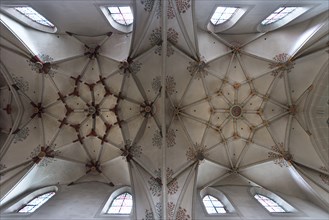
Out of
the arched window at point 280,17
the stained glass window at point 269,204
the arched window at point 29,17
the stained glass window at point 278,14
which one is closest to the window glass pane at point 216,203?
the stained glass window at point 269,204

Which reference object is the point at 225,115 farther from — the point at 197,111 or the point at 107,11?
the point at 107,11

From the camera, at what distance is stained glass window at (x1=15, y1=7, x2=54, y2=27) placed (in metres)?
8.95

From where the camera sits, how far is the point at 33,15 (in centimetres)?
945

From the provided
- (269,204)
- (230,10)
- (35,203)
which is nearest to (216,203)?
(269,204)

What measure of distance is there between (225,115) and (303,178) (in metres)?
4.76

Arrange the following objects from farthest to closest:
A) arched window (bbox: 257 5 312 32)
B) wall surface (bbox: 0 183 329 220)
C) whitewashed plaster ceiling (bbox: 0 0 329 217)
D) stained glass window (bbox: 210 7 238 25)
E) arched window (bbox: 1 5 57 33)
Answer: whitewashed plaster ceiling (bbox: 0 0 329 217) < stained glass window (bbox: 210 7 238 25) < arched window (bbox: 257 5 312 32) < wall surface (bbox: 0 183 329 220) < arched window (bbox: 1 5 57 33)

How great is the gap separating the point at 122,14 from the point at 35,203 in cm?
958

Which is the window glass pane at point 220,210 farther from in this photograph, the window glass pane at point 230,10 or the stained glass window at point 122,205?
the window glass pane at point 230,10

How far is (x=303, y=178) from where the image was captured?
1030 cm

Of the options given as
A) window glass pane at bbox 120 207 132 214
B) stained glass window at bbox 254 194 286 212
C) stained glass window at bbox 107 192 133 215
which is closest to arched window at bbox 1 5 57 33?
stained glass window at bbox 107 192 133 215

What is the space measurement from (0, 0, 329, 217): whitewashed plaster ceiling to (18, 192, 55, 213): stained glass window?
682mm

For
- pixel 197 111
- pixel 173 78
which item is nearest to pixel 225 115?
pixel 197 111

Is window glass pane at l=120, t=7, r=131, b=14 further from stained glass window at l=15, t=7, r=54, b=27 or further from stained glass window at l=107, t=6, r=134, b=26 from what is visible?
stained glass window at l=15, t=7, r=54, b=27

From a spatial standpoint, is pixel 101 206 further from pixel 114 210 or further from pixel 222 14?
pixel 222 14
